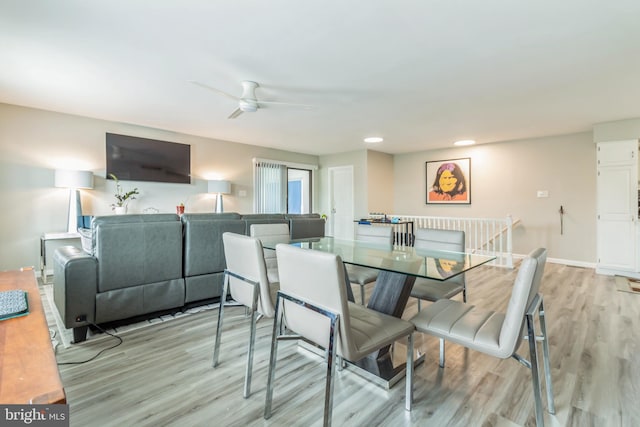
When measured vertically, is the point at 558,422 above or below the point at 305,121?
below

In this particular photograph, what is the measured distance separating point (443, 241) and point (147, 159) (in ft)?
15.8

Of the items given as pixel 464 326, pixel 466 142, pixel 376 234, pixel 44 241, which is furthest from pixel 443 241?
pixel 44 241

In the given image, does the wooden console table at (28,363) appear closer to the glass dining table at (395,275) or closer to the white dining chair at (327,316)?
the white dining chair at (327,316)

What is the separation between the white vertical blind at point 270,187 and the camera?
22.0ft

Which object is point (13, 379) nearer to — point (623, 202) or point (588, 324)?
point (588, 324)

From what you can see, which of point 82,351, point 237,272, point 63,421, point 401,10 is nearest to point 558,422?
point 237,272

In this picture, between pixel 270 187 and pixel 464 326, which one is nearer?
pixel 464 326

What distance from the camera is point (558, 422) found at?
5.06 feet

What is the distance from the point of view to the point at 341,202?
757 centimetres

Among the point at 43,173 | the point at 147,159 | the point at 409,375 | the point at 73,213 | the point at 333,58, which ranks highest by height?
the point at 333,58

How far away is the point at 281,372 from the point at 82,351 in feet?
4.94

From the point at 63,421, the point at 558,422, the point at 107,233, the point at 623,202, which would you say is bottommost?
the point at 558,422

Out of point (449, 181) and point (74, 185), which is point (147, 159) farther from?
point (449, 181)

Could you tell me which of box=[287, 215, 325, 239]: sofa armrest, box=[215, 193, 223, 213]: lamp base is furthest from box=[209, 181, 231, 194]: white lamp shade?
box=[287, 215, 325, 239]: sofa armrest
